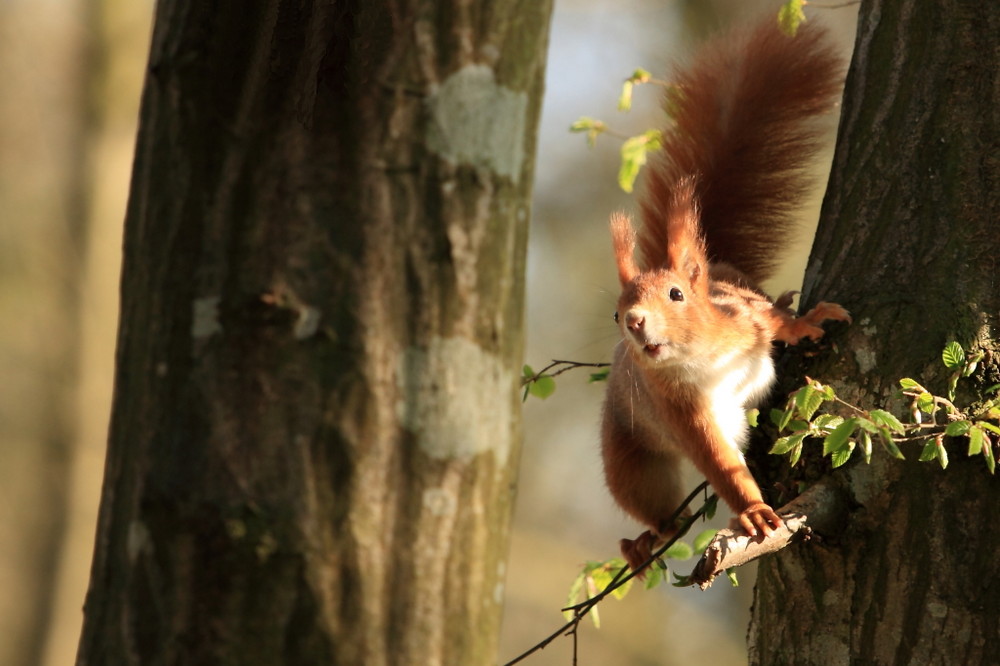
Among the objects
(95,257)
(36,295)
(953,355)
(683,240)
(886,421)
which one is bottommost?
(886,421)

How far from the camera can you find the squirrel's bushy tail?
226cm

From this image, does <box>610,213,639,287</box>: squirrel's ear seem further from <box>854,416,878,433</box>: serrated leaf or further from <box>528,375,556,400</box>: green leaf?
<box>854,416,878,433</box>: serrated leaf

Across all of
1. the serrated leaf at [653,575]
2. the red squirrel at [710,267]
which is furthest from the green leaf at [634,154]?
the serrated leaf at [653,575]

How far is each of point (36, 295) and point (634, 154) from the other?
5.02 m

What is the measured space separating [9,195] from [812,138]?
563 centimetres

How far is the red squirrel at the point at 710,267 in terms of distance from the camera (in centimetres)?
199

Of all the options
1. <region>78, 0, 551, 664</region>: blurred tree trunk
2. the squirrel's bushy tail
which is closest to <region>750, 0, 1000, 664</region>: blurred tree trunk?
the squirrel's bushy tail

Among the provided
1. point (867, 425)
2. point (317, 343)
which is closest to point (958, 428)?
point (867, 425)

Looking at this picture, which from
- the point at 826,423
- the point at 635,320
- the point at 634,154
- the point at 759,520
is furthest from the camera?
the point at 634,154

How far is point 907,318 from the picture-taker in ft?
5.61

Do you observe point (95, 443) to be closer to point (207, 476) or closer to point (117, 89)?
point (117, 89)

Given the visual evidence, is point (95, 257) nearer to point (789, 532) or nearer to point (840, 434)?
point (789, 532)

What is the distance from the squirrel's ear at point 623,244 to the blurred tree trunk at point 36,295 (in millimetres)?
4780

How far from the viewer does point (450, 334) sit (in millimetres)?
891
